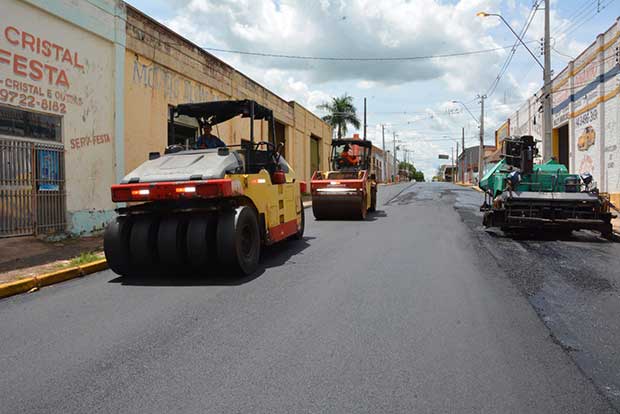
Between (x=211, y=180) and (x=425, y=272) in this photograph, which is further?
(x=425, y=272)

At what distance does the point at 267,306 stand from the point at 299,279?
1.37 m

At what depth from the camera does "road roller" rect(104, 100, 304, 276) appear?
6.51 metres

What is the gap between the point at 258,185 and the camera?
772cm

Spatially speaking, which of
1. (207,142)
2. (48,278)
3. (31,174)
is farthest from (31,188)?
(207,142)

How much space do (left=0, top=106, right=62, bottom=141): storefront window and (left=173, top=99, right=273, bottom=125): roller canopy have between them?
10.8 feet

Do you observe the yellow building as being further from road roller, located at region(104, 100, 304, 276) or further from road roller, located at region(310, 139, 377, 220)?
road roller, located at region(310, 139, 377, 220)

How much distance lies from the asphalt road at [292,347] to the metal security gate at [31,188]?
3.33 meters

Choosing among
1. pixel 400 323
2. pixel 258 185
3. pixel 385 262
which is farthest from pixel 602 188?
pixel 400 323

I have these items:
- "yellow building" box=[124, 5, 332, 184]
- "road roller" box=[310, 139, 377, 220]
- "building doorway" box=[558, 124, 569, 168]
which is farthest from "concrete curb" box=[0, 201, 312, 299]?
"building doorway" box=[558, 124, 569, 168]

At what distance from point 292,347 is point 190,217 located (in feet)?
10.9

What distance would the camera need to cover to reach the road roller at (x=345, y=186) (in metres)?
14.6

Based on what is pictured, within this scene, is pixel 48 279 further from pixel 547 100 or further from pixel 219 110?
pixel 547 100

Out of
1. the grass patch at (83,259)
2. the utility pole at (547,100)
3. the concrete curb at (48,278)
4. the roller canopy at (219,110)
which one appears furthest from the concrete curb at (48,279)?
the utility pole at (547,100)

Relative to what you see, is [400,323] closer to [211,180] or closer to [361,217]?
[211,180]
